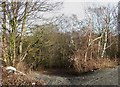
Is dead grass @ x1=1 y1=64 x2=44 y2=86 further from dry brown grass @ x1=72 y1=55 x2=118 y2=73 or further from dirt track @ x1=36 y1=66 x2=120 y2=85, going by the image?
dry brown grass @ x1=72 y1=55 x2=118 y2=73

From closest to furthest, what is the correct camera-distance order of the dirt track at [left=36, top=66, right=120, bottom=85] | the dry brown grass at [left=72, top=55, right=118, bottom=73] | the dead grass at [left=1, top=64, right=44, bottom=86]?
1. the dirt track at [left=36, top=66, right=120, bottom=85]
2. the dead grass at [left=1, top=64, right=44, bottom=86]
3. the dry brown grass at [left=72, top=55, right=118, bottom=73]

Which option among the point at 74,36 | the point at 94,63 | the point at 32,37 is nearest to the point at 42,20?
the point at 32,37

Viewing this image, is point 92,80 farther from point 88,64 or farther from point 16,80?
point 88,64

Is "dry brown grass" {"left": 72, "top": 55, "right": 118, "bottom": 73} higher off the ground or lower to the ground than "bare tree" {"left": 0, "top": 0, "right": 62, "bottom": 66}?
lower

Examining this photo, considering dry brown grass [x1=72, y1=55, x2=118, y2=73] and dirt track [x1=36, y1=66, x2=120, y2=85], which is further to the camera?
dry brown grass [x1=72, y1=55, x2=118, y2=73]

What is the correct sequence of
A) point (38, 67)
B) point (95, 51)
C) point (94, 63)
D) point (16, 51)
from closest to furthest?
point (16, 51), point (94, 63), point (95, 51), point (38, 67)

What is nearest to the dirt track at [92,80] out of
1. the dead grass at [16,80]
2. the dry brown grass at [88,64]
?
the dead grass at [16,80]

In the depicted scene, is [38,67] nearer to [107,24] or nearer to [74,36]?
[74,36]

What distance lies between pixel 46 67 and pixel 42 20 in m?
12.3

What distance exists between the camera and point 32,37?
1684 cm

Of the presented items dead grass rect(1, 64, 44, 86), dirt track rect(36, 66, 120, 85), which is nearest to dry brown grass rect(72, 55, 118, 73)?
dirt track rect(36, 66, 120, 85)

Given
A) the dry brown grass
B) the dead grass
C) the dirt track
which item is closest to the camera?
the dirt track

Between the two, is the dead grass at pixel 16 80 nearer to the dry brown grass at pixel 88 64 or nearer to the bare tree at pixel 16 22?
the bare tree at pixel 16 22

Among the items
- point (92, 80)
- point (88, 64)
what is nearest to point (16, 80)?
point (92, 80)
